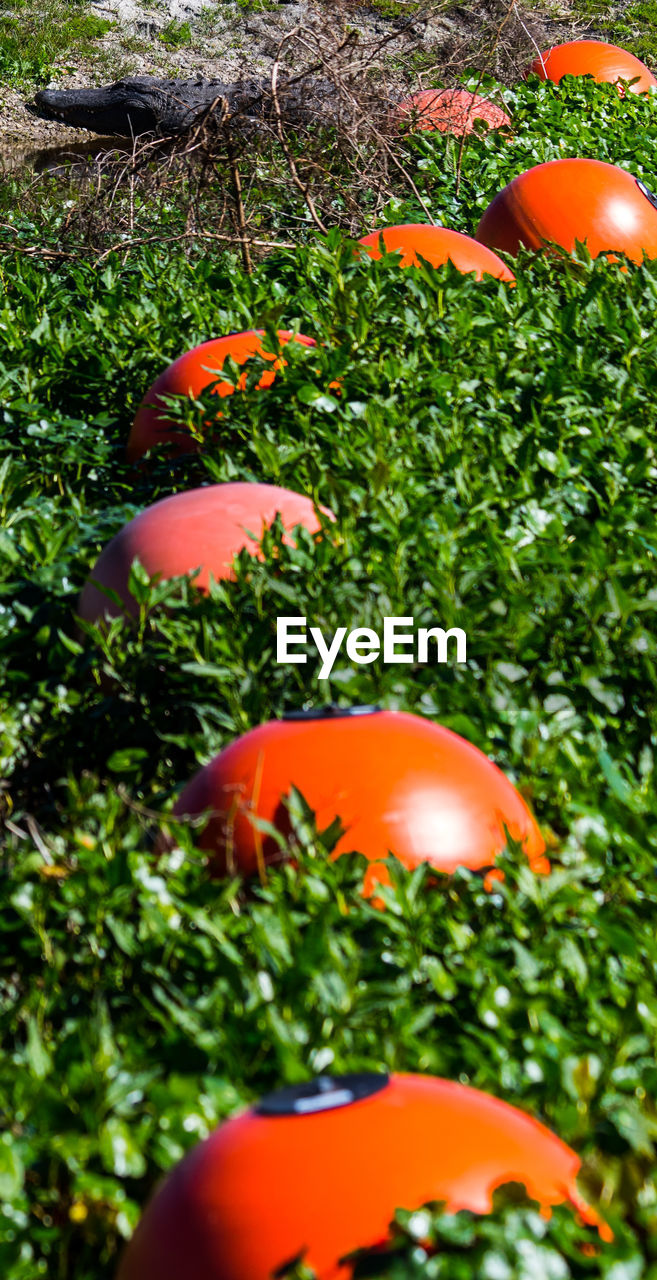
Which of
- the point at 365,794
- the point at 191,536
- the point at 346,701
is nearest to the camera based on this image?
the point at 365,794

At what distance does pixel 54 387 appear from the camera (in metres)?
6.19

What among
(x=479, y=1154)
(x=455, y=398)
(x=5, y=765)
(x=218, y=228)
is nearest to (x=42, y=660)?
(x=5, y=765)

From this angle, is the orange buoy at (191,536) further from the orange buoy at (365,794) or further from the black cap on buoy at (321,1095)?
the black cap on buoy at (321,1095)

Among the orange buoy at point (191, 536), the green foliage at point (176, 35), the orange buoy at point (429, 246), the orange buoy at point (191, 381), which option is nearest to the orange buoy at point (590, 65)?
the orange buoy at point (429, 246)

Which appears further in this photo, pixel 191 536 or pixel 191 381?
pixel 191 381

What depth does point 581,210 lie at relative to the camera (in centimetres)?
728

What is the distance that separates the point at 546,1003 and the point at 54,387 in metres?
4.43

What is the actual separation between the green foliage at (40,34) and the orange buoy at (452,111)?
8954 millimetres

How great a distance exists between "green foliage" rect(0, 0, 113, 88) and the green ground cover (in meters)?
12.6

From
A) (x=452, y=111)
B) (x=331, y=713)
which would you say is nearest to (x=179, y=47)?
(x=452, y=111)

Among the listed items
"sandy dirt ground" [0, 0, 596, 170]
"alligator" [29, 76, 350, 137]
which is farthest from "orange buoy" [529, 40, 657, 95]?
"sandy dirt ground" [0, 0, 596, 170]

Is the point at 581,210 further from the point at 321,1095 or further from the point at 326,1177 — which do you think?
the point at 326,1177

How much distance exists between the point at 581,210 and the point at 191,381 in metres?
3.02

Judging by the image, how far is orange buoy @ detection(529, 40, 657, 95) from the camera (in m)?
12.1
